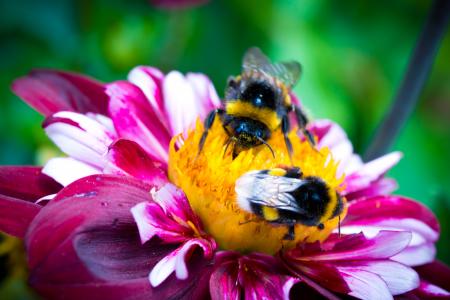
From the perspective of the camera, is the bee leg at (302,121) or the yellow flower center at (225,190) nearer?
the yellow flower center at (225,190)

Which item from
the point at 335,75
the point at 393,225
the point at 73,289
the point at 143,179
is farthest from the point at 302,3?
the point at 73,289

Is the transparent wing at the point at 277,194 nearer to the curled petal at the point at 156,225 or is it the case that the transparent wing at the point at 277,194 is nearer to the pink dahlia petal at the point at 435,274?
the curled petal at the point at 156,225

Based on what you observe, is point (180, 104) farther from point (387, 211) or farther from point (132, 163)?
point (387, 211)

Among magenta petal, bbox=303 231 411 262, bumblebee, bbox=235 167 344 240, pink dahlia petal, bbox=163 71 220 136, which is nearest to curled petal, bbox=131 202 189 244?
bumblebee, bbox=235 167 344 240

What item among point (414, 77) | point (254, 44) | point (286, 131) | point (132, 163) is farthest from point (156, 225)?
point (254, 44)

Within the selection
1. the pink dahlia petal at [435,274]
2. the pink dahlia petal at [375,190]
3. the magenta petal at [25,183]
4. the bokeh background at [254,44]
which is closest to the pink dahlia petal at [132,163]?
the magenta petal at [25,183]

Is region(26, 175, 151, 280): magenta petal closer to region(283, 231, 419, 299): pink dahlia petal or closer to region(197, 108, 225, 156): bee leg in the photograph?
region(197, 108, 225, 156): bee leg
